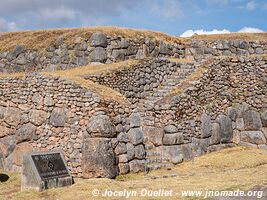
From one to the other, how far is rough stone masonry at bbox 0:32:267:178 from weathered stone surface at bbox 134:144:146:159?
0.13ft

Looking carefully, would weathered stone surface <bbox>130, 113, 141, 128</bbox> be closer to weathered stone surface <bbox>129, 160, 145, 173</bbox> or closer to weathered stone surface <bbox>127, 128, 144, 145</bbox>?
weathered stone surface <bbox>127, 128, 144, 145</bbox>

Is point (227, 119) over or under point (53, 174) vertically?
over

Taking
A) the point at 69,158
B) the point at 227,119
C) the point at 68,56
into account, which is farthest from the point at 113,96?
the point at 68,56

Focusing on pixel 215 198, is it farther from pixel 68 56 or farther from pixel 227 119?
pixel 68 56

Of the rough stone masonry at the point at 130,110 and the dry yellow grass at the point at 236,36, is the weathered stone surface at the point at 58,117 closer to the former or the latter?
the rough stone masonry at the point at 130,110

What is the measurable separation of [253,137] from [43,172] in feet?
37.2

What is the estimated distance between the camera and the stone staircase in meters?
16.1

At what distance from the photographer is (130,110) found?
15617mm

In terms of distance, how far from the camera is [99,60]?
22234 mm

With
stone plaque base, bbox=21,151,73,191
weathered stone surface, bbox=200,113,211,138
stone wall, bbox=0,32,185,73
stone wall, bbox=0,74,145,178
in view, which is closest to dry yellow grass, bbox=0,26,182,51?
stone wall, bbox=0,32,185,73

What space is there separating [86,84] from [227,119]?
750cm

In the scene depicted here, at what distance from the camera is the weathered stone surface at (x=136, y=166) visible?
1504cm

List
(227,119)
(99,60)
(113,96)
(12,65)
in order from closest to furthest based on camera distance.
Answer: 1. (113,96)
2. (227,119)
3. (99,60)
4. (12,65)

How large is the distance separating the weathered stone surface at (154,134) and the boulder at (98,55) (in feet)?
22.1
